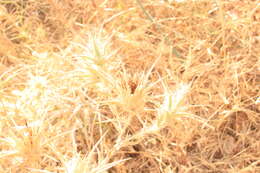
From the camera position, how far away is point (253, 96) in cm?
103

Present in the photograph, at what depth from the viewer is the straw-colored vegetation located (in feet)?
2.74

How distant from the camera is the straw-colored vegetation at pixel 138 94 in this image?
2.74 ft

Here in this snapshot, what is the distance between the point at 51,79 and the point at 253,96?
52cm

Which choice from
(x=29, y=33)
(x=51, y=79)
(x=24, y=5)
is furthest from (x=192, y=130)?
(x=24, y=5)

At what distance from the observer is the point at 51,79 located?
995mm

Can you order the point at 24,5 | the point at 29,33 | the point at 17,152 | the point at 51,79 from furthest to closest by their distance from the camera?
the point at 24,5
the point at 29,33
the point at 51,79
the point at 17,152

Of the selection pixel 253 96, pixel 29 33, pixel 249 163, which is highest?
pixel 29 33

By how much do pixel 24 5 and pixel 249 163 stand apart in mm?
949

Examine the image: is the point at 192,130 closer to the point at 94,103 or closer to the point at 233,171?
the point at 233,171

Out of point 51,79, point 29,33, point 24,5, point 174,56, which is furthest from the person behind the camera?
point 24,5

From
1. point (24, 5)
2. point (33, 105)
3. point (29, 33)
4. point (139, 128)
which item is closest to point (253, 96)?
point (139, 128)

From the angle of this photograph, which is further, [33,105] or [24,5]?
[24,5]

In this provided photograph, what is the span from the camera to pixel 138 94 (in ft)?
2.67

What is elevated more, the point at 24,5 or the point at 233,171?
the point at 24,5
